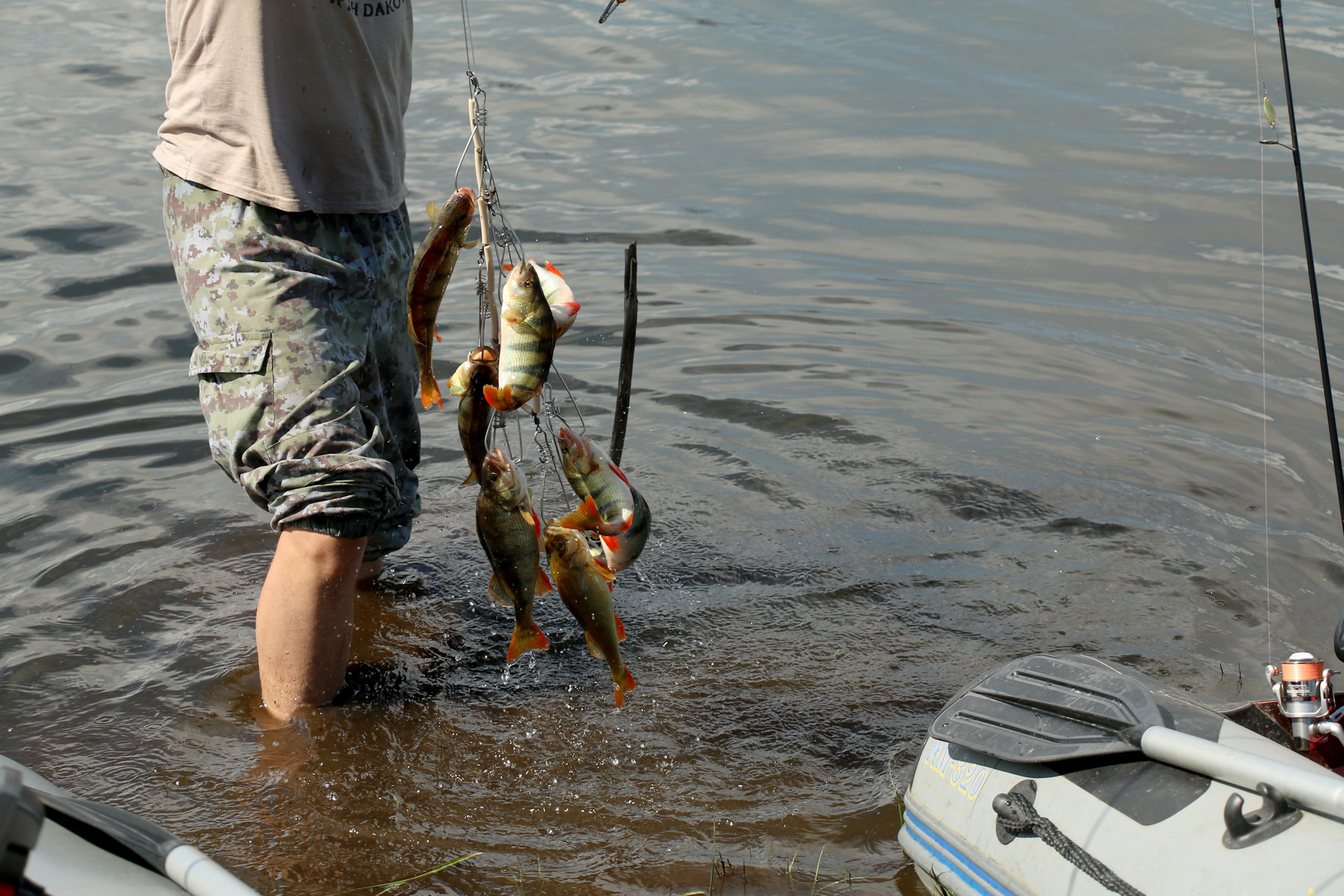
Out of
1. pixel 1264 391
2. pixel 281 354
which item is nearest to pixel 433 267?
pixel 281 354

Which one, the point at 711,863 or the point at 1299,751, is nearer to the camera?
the point at 1299,751

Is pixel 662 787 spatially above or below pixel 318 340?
below

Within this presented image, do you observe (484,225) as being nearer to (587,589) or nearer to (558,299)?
(558,299)

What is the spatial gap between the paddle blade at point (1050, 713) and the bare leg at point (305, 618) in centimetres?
172

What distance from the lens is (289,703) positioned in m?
3.50

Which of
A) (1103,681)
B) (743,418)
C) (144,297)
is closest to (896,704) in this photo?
(1103,681)

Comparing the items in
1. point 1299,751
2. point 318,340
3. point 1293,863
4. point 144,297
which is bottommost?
point 144,297

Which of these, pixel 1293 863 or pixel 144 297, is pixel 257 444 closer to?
pixel 1293 863

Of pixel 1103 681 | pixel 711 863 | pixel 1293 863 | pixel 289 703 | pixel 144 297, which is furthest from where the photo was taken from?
pixel 144 297

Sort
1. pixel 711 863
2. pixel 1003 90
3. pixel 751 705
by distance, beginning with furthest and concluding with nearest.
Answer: pixel 1003 90 → pixel 751 705 → pixel 711 863

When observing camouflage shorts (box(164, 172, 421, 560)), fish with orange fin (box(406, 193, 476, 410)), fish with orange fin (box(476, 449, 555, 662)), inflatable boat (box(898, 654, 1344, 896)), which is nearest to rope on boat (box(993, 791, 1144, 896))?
inflatable boat (box(898, 654, 1344, 896))

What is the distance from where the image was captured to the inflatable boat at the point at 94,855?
1518 millimetres

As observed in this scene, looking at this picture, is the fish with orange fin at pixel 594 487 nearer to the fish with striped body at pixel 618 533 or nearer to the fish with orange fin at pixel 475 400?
the fish with striped body at pixel 618 533

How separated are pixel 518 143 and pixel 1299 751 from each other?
894cm
